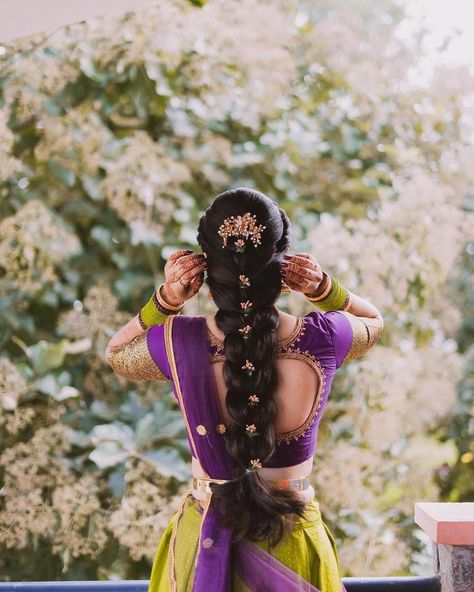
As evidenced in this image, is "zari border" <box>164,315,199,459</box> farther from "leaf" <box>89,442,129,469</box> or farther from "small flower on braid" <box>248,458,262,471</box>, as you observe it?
"leaf" <box>89,442,129,469</box>

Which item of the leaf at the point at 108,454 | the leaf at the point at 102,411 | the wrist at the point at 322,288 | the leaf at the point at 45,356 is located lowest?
the leaf at the point at 102,411

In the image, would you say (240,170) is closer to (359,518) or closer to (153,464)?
(153,464)

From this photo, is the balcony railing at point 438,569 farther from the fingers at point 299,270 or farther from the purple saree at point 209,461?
the fingers at point 299,270

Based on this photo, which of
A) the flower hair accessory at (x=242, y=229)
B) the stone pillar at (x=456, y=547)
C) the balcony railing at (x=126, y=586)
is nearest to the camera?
the flower hair accessory at (x=242, y=229)

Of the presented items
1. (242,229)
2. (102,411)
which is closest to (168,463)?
(102,411)

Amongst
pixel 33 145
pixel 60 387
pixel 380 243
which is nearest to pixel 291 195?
pixel 380 243

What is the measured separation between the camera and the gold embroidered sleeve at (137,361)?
1.12m

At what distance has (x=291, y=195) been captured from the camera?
242cm

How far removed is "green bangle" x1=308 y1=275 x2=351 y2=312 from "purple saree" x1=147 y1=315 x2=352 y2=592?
11 centimetres

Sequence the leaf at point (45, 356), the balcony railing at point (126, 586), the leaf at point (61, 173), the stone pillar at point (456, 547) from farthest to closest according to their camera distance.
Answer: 1. the leaf at point (61, 173)
2. the leaf at point (45, 356)
3. the balcony railing at point (126, 586)
4. the stone pillar at point (456, 547)

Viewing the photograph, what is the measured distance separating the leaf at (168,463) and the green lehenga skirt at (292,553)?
792 millimetres

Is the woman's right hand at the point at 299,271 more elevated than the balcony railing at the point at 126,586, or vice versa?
the woman's right hand at the point at 299,271

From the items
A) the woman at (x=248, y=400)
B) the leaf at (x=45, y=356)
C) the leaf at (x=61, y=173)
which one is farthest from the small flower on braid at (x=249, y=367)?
the leaf at (x=61, y=173)

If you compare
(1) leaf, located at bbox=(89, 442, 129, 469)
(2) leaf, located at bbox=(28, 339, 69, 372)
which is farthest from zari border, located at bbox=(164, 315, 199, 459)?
(2) leaf, located at bbox=(28, 339, 69, 372)
